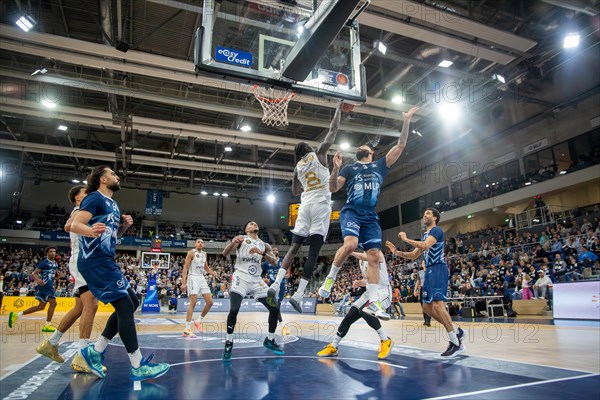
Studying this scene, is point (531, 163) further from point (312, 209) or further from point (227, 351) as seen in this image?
point (227, 351)

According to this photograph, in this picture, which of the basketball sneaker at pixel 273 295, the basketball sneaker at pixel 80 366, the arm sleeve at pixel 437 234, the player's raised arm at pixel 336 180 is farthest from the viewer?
the arm sleeve at pixel 437 234

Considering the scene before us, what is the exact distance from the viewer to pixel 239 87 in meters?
15.7

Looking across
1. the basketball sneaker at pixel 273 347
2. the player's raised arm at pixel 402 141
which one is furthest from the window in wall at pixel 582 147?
the basketball sneaker at pixel 273 347

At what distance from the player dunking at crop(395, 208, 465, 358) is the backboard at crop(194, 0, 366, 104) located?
3.56m

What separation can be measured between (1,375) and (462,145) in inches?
1075

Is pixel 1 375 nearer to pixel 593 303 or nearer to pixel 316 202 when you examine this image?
pixel 316 202

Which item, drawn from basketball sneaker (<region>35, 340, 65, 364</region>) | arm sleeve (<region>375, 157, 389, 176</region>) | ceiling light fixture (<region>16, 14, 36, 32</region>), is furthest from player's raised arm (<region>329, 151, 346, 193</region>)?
ceiling light fixture (<region>16, 14, 36, 32</region>)

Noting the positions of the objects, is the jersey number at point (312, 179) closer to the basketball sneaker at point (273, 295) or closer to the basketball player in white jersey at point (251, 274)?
the basketball player in white jersey at point (251, 274)

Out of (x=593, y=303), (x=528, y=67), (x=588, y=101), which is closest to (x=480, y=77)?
(x=528, y=67)

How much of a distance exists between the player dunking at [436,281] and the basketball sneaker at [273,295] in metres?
1.88

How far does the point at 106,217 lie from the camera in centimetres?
407

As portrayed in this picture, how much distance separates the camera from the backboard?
7469 millimetres

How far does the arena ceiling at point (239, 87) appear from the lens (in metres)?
13.6

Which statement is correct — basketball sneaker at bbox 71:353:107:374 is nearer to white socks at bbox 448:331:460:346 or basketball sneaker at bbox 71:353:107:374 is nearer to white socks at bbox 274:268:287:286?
white socks at bbox 274:268:287:286
